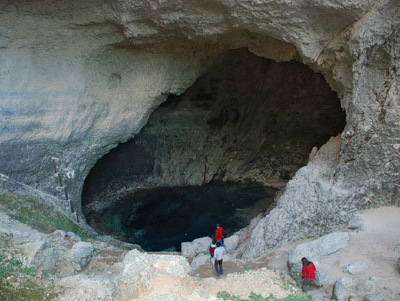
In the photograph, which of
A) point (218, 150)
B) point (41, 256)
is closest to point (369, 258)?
point (41, 256)

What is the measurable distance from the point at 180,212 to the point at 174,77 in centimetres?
451

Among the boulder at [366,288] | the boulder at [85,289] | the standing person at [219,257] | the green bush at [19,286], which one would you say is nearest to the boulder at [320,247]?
the boulder at [366,288]

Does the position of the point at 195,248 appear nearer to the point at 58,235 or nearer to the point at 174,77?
the point at 58,235

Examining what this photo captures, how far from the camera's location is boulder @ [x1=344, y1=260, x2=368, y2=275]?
A: 435 cm

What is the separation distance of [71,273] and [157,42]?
5554 millimetres

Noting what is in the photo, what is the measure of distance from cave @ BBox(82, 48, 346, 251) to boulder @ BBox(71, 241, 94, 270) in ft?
13.4

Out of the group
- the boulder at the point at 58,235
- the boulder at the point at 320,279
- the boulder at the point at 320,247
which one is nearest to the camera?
the boulder at the point at 320,279

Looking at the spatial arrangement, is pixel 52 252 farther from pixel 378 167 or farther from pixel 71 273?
pixel 378 167

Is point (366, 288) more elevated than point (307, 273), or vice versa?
point (366, 288)

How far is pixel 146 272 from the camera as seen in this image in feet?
12.4

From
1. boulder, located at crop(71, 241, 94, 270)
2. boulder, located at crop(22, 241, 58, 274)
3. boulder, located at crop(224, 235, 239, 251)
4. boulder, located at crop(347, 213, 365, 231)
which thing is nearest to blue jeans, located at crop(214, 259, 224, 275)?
A: boulder, located at crop(224, 235, 239, 251)

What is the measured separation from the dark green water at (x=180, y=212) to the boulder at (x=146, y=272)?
4751 mm

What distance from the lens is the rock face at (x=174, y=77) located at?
5586mm

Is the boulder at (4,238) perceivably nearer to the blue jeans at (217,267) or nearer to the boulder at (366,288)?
the blue jeans at (217,267)
